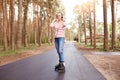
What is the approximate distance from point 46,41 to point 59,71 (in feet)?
196

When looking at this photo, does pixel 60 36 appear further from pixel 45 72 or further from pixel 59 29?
pixel 45 72

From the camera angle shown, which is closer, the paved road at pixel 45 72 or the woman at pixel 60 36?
the paved road at pixel 45 72

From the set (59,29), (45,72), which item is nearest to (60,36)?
(59,29)

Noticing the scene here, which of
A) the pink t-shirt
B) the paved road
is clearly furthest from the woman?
the paved road

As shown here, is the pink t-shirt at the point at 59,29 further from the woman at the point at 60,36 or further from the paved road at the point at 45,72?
the paved road at the point at 45,72

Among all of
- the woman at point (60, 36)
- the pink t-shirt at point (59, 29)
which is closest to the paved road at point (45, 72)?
the woman at point (60, 36)

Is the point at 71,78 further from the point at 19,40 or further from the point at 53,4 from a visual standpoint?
the point at 53,4

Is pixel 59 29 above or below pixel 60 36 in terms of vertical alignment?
above

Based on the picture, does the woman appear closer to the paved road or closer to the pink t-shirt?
the pink t-shirt

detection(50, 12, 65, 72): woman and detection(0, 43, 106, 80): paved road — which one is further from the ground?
detection(50, 12, 65, 72): woman

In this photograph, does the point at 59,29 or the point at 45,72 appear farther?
the point at 59,29

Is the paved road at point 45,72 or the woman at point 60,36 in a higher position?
the woman at point 60,36

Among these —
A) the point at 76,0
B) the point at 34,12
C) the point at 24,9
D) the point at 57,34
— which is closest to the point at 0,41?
the point at 34,12

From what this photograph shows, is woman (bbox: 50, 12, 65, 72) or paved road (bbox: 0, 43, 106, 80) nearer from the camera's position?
paved road (bbox: 0, 43, 106, 80)
